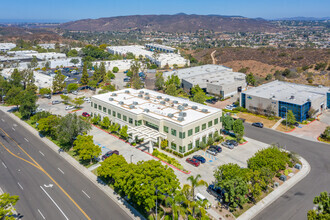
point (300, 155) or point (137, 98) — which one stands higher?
point (137, 98)

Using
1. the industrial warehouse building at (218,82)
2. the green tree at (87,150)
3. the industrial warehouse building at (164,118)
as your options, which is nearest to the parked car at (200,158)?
the industrial warehouse building at (164,118)

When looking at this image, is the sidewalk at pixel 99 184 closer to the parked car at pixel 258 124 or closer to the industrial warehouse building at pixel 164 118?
the industrial warehouse building at pixel 164 118

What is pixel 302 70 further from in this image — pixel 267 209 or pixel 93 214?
pixel 93 214

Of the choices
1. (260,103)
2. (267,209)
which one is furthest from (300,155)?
(260,103)

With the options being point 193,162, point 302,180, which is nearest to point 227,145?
point 193,162

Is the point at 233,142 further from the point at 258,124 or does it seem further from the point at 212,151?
the point at 258,124

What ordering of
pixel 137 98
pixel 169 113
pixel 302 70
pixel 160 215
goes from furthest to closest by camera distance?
1. pixel 302 70
2. pixel 137 98
3. pixel 169 113
4. pixel 160 215
